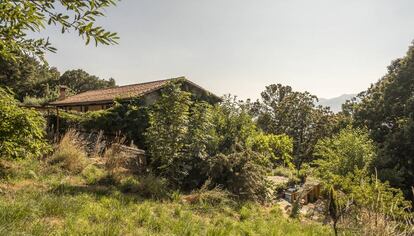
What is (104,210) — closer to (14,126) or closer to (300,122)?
(14,126)

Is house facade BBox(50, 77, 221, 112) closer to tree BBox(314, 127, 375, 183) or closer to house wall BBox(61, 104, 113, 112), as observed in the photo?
house wall BBox(61, 104, 113, 112)

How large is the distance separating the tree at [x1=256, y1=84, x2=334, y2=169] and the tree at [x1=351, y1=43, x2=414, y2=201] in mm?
6989

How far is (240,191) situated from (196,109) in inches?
118

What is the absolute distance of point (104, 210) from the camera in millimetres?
5730

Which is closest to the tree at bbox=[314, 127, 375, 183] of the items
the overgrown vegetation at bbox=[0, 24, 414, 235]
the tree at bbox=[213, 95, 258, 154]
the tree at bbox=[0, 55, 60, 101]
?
the overgrown vegetation at bbox=[0, 24, 414, 235]

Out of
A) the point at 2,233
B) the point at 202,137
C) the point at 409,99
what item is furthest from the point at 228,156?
the point at 409,99

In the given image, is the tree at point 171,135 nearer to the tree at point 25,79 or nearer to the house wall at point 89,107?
the house wall at point 89,107

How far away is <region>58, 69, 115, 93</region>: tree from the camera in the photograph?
50969 mm

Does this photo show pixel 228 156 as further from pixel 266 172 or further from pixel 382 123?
pixel 382 123

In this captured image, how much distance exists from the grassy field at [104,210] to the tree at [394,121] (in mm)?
12869

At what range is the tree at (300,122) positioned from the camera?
31.5 metres

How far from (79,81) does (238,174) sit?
160ft

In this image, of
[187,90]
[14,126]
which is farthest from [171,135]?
[187,90]

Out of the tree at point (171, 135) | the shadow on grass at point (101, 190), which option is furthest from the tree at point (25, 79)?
the shadow on grass at point (101, 190)
